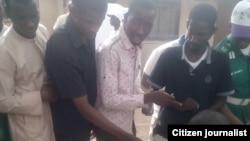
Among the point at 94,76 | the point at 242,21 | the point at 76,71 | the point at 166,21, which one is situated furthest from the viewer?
the point at 166,21

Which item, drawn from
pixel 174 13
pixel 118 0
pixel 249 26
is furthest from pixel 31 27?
pixel 174 13

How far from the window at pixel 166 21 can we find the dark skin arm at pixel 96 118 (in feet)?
18.1

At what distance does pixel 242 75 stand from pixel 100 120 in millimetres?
1123

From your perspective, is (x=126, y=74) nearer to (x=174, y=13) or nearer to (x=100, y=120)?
(x=100, y=120)

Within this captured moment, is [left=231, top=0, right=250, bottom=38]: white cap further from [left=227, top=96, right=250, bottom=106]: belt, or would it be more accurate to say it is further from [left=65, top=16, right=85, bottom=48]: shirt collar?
[left=65, top=16, right=85, bottom=48]: shirt collar

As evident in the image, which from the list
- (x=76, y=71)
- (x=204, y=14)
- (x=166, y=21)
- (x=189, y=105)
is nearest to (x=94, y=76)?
(x=76, y=71)

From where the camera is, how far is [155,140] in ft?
7.33

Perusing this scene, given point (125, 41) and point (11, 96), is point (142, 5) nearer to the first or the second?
point (125, 41)

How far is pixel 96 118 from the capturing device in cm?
181

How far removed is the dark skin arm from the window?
217 inches

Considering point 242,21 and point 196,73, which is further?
point 242,21

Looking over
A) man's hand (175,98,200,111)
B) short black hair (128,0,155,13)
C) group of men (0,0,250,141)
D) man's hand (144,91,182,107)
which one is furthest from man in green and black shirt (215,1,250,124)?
short black hair (128,0,155,13)

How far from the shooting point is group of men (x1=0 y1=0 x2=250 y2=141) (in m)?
1.78

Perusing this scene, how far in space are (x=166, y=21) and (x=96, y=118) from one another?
5762 millimetres
